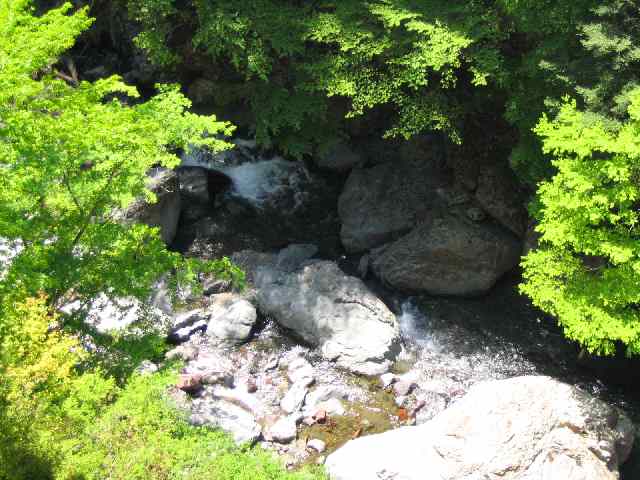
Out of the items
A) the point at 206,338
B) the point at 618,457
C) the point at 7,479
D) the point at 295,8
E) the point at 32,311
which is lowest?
the point at 206,338

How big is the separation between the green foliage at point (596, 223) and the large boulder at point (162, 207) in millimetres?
9927

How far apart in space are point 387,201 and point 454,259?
112 inches

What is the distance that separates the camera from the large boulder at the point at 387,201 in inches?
621

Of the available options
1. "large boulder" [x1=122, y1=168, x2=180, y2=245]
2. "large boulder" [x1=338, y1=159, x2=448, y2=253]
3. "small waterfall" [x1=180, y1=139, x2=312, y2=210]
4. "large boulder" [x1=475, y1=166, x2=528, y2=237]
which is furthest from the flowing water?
"large boulder" [x1=122, y1=168, x2=180, y2=245]

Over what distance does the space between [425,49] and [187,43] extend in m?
7.75

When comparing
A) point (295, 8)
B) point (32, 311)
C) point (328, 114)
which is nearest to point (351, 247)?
point (328, 114)

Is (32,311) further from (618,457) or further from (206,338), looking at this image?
(618,457)

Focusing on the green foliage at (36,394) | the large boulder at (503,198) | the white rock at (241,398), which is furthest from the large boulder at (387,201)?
the green foliage at (36,394)

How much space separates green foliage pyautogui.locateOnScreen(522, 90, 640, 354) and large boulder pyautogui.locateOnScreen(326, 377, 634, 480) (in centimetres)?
130

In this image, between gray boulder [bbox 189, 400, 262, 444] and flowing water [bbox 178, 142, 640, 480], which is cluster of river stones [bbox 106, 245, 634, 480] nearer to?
gray boulder [bbox 189, 400, 262, 444]

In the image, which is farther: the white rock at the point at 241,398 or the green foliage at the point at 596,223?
the white rock at the point at 241,398

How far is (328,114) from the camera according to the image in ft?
54.8

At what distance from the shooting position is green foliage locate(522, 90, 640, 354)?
28.9 feet

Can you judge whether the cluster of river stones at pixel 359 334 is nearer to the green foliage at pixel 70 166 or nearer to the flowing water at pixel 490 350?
the flowing water at pixel 490 350
